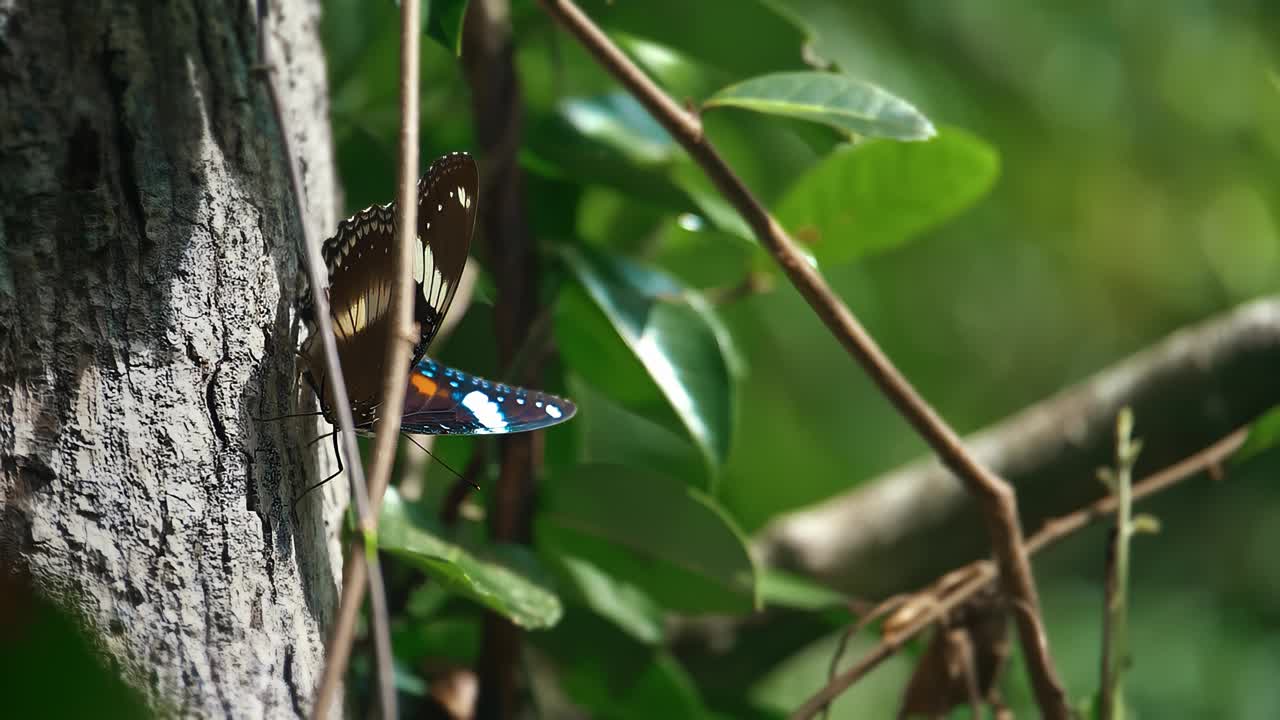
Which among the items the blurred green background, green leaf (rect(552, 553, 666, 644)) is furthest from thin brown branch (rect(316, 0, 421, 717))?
the blurred green background

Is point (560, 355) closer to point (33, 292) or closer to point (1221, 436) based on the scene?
point (33, 292)

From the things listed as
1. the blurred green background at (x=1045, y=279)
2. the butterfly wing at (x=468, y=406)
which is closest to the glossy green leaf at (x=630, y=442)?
the blurred green background at (x=1045, y=279)

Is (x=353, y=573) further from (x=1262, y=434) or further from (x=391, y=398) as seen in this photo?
(x=1262, y=434)

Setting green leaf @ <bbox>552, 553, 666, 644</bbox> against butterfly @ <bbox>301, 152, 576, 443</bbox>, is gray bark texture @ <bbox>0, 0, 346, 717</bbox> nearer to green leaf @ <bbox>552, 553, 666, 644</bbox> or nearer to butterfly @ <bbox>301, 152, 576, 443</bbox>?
butterfly @ <bbox>301, 152, 576, 443</bbox>

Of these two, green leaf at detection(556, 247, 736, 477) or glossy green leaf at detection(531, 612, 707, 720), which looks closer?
green leaf at detection(556, 247, 736, 477)

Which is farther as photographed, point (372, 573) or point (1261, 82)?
point (1261, 82)

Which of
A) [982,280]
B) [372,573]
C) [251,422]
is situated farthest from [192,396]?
[982,280]

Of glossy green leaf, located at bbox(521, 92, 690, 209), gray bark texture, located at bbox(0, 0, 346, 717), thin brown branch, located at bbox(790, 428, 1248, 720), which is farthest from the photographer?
glossy green leaf, located at bbox(521, 92, 690, 209)
